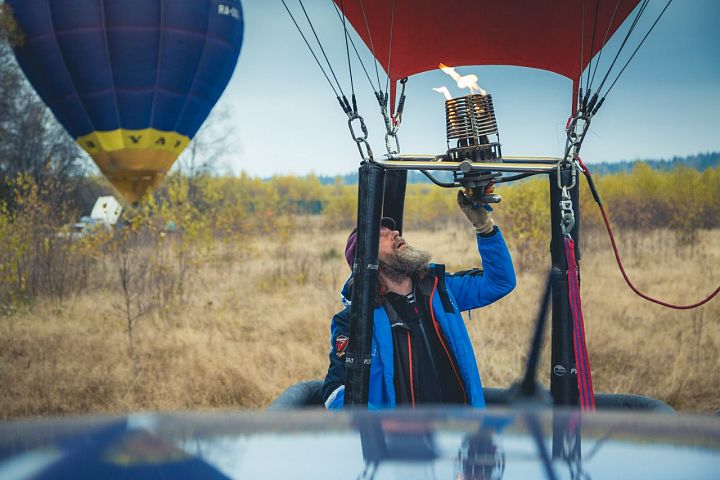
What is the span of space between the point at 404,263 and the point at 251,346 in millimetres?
4457

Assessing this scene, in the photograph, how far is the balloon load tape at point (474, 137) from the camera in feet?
7.39

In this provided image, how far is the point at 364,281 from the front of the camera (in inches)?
90.7

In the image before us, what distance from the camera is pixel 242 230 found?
1318 centimetres

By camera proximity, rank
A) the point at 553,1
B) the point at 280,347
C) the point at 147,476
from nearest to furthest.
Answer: the point at 147,476
the point at 553,1
the point at 280,347

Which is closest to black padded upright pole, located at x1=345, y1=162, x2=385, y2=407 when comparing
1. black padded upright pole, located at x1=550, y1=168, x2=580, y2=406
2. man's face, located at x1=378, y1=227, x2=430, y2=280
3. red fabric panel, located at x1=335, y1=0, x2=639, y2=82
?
man's face, located at x1=378, y1=227, x2=430, y2=280

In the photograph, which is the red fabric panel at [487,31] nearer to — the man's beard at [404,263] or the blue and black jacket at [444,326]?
the man's beard at [404,263]

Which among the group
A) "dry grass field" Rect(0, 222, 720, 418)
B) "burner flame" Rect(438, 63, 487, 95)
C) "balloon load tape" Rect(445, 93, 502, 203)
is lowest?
"dry grass field" Rect(0, 222, 720, 418)

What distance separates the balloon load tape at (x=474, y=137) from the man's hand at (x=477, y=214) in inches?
3.8

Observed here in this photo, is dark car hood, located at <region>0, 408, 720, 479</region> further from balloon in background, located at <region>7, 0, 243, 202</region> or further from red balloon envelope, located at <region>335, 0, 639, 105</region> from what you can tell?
balloon in background, located at <region>7, 0, 243, 202</region>

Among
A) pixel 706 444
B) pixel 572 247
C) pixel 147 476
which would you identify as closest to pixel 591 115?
pixel 572 247

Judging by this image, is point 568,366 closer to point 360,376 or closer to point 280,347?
point 360,376

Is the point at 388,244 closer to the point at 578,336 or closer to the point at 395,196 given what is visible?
the point at 395,196

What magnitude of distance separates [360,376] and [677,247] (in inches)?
556

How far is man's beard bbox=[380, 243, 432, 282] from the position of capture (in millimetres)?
2760
